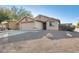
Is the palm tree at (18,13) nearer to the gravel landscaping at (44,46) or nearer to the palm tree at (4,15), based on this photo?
the palm tree at (4,15)

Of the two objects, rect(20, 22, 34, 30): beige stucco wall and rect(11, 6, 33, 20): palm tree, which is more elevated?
rect(11, 6, 33, 20): palm tree

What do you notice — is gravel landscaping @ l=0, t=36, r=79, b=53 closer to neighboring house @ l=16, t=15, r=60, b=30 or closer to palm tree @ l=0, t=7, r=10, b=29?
neighboring house @ l=16, t=15, r=60, b=30

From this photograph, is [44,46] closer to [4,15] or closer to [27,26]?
[27,26]

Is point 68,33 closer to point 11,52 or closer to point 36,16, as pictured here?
point 36,16

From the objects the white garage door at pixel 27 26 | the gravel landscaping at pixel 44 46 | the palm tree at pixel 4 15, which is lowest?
the gravel landscaping at pixel 44 46

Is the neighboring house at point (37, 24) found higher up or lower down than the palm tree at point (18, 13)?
lower down

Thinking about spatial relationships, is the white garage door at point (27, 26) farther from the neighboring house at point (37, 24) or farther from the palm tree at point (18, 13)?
the palm tree at point (18, 13)

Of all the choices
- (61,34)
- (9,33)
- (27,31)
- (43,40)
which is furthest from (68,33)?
(9,33)

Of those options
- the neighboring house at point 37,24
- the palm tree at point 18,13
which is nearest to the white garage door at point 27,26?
the neighboring house at point 37,24

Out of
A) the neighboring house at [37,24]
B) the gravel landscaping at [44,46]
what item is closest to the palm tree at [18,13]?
the neighboring house at [37,24]

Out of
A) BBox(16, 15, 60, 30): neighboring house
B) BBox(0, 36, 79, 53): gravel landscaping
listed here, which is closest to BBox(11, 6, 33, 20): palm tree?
BBox(16, 15, 60, 30): neighboring house
